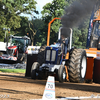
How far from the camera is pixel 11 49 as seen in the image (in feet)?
84.1

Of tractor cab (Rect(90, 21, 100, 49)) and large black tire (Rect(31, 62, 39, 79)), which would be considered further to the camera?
tractor cab (Rect(90, 21, 100, 49))

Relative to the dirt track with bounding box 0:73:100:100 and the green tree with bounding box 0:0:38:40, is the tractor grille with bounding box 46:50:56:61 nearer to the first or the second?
the dirt track with bounding box 0:73:100:100

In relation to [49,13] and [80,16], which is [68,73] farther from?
[49,13]

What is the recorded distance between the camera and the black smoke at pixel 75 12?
14.5 meters

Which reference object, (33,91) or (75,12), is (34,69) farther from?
(75,12)

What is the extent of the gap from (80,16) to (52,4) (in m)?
37.4

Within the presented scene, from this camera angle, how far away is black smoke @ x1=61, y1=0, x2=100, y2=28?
1453cm

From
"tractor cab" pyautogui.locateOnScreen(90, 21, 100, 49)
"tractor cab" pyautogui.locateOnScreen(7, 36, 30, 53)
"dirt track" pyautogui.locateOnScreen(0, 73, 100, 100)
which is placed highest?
"tractor cab" pyautogui.locateOnScreen(90, 21, 100, 49)

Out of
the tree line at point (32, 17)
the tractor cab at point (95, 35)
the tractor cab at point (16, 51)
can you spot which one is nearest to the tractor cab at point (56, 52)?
the tractor cab at point (95, 35)

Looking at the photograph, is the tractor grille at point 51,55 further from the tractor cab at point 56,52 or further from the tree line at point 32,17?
the tree line at point 32,17

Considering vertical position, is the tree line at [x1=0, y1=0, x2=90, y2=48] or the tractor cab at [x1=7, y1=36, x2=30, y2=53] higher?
the tree line at [x1=0, y1=0, x2=90, y2=48]

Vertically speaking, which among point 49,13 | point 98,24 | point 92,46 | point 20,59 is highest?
point 49,13

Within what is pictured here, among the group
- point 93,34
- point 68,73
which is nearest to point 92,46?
point 93,34

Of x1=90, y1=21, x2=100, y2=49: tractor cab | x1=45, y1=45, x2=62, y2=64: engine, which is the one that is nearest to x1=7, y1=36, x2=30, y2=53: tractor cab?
x1=90, y1=21, x2=100, y2=49: tractor cab
